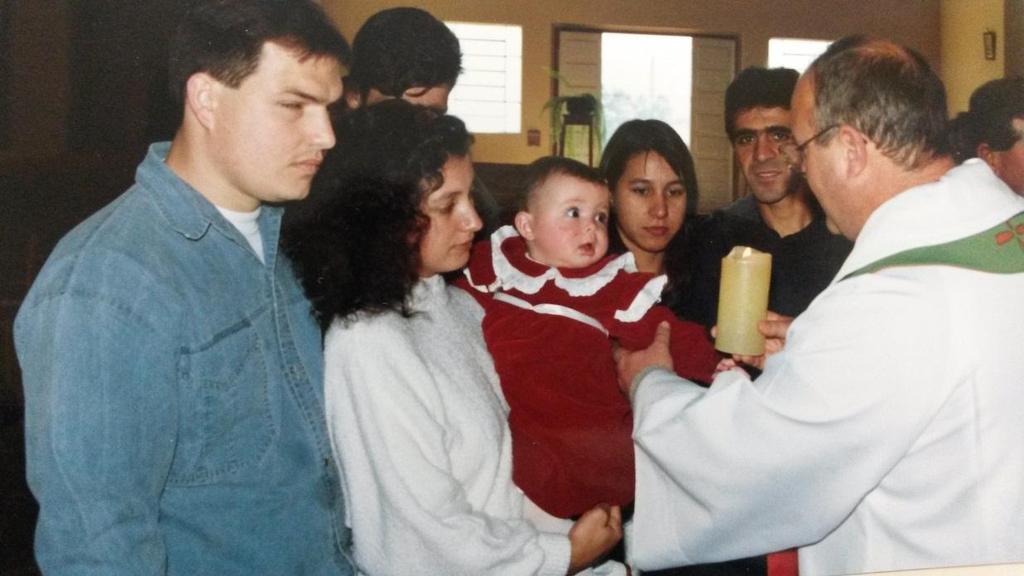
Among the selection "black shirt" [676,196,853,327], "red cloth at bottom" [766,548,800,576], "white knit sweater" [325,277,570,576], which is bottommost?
"red cloth at bottom" [766,548,800,576]

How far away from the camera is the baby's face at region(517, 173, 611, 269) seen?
1.21m

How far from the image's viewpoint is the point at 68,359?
74 centimetres

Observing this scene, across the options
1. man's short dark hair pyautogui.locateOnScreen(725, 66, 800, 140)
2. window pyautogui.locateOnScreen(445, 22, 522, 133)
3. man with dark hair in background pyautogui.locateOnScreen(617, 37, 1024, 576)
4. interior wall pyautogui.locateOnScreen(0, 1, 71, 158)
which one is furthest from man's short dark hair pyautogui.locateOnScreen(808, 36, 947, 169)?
interior wall pyautogui.locateOnScreen(0, 1, 71, 158)

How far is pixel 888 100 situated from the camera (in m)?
0.94

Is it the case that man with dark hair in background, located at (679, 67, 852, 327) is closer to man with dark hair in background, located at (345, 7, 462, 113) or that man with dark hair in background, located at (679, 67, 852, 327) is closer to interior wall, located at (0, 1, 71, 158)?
man with dark hair in background, located at (345, 7, 462, 113)

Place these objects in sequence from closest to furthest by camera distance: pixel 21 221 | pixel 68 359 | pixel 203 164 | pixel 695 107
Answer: pixel 68 359, pixel 203 164, pixel 21 221, pixel 695 107

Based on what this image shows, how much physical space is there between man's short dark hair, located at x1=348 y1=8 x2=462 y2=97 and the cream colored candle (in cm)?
48

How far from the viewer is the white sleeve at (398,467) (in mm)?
925

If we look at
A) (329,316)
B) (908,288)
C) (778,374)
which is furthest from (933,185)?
(329,316)

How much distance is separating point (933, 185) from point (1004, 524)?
1.25ft

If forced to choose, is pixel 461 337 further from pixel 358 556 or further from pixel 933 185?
pixel 933 185

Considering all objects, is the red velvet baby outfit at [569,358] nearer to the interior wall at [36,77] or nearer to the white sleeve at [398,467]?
the white sleeve at [398,467]

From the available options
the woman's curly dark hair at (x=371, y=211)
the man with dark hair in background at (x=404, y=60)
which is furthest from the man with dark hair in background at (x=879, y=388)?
the man with dark hair in background at (x=404, y=60)

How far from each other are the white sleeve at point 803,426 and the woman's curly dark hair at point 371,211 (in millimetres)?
370
